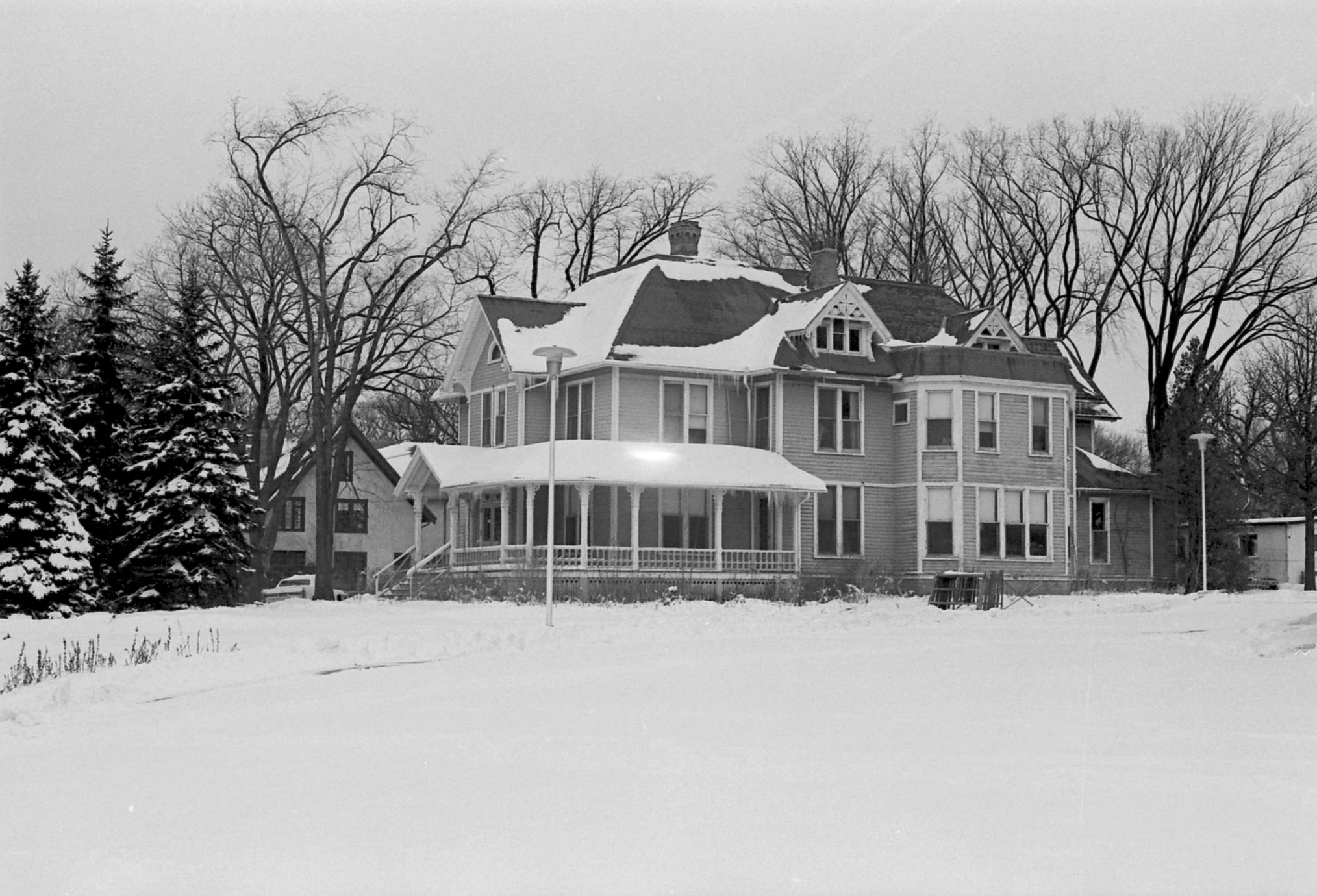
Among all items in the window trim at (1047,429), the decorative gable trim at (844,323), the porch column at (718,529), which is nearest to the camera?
the porch column at (718,529)

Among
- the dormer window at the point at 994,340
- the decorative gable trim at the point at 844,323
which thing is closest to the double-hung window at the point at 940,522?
the decorative gable trim at the point at 844,323

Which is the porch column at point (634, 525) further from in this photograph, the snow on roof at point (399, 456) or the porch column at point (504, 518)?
the snow on roof at point (399, 456)

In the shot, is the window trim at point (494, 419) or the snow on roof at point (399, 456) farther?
the snow on roof at point (399, 456)

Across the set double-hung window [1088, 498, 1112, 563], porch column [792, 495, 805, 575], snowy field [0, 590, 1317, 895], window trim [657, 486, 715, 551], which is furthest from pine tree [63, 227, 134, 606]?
double-hung window [1088, 498, 1112, 563]

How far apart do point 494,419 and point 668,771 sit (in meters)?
31.5

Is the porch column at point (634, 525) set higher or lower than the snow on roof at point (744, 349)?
lower

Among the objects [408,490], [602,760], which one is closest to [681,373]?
[408,490]

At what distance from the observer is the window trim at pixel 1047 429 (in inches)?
1593

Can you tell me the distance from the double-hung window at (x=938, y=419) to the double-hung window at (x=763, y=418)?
4.07m

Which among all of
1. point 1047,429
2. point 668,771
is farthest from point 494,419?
point 668,771

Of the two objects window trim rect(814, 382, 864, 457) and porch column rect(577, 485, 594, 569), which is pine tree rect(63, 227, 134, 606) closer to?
porch column rect(577, 485, 594, 569)

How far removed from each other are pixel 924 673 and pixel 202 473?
69.6ft

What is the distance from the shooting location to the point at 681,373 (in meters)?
38.4

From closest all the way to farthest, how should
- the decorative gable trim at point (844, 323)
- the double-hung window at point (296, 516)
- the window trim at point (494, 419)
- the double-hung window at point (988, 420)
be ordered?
the decorative gable trim at point (844, 323) < the double-hung window at point (988, 420) < the window trim at point (494, 419) < the double-hung window at point (296, 516)
